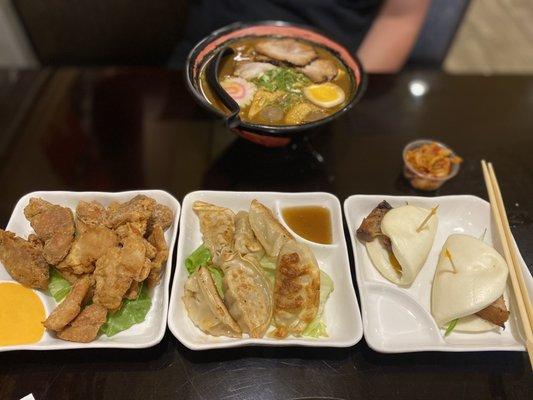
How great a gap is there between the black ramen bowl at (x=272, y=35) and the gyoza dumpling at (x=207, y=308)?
1.95 feet

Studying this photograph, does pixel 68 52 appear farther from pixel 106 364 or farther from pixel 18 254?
pixel 106 364

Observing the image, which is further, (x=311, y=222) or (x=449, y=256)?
(x=311, y=222)

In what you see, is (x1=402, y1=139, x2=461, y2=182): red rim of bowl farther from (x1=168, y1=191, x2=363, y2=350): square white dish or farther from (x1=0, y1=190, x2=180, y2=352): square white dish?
(x1=0, y1=190, x2=180, y2=352): square white dish

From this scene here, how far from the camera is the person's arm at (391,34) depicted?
2.63m

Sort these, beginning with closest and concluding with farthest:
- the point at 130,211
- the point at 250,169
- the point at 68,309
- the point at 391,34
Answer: the point at 68,309 → the point at 130,211 → the point at 250,169 → the point at 391,34

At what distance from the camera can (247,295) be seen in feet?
4.89

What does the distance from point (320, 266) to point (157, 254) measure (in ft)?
2.09

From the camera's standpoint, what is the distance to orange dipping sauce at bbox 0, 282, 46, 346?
4.53 ft

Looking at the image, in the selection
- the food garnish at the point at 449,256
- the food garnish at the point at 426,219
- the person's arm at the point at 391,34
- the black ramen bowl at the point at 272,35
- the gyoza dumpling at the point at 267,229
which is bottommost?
the food garnish at the point at 449,256

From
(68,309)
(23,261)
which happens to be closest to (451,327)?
(68,309)

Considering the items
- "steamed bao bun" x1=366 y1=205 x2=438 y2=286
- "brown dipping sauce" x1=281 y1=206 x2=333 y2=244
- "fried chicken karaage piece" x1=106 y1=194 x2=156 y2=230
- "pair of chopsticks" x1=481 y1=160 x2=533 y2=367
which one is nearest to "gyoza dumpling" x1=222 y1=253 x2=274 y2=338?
"brown dipping sauce" x1=281 y1=206 x2=333 y2=244

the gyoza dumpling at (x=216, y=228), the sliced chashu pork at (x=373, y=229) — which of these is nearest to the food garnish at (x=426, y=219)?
the sliced chashu pork at (x=373, y=229)

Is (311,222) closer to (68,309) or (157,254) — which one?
(157,254)

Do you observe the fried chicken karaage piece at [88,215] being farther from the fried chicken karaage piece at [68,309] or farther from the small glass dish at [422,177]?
the small glass dish at [422,177]
